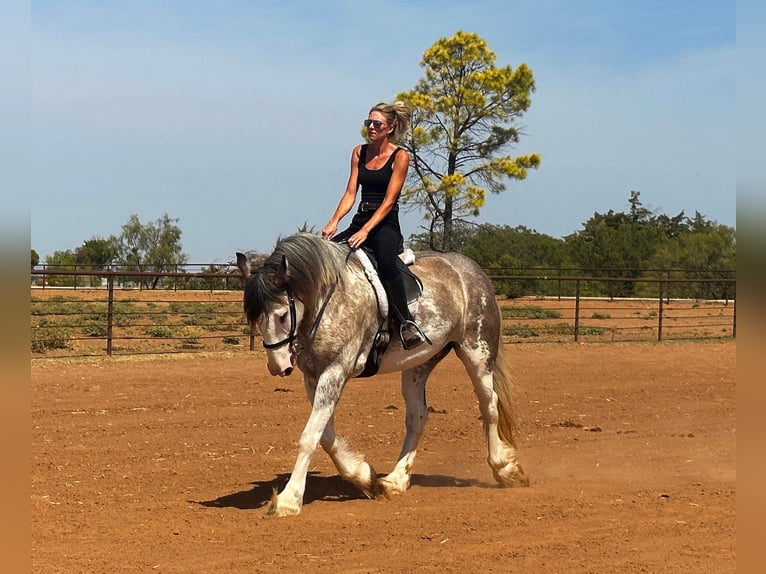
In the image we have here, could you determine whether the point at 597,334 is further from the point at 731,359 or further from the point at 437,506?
the point at 437,506

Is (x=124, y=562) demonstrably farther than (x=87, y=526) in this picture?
No

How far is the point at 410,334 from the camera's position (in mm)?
6121

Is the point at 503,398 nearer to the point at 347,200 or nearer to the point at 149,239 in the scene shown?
the point at 347,200

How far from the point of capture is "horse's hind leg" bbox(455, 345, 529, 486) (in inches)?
264

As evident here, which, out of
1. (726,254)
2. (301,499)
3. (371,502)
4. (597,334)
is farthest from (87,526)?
(726,254)

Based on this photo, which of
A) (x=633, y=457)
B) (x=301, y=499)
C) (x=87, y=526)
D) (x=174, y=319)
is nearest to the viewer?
(x=87, y=526)

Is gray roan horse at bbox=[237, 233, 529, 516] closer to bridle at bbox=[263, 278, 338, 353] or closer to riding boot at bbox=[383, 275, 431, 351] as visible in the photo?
bridle at bbox=[263, 278, 338, 353]

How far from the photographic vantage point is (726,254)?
33281 mm

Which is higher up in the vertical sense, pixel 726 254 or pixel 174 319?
pixel 726 254

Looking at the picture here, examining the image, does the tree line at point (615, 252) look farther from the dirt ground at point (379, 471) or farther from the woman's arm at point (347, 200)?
the woman's arm at point (347, 200)

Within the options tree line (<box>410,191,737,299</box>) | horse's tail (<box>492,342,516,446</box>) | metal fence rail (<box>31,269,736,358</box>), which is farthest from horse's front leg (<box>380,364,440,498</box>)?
tree line (<box>410,191,737,299</box>)

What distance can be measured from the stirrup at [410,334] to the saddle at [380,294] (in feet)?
0.34

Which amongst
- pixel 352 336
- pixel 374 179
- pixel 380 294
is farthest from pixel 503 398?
pixel 374 179

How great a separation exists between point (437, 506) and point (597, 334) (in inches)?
644
